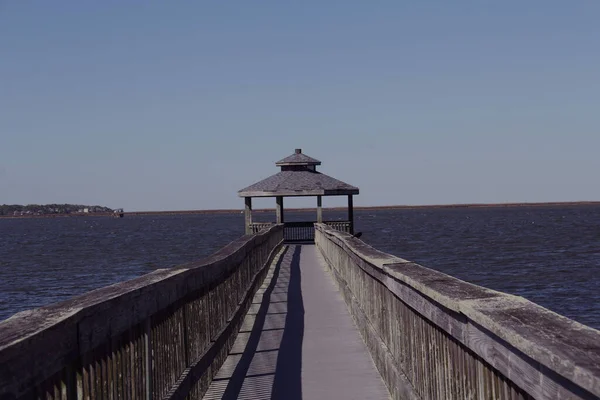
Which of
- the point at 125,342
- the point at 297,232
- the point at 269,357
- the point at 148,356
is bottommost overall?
the point at 269,357

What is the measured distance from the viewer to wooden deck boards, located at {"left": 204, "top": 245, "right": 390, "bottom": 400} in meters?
7.37

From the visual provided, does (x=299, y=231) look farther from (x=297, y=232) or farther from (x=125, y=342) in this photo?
(x=125, y=342)

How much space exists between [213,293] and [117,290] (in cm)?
385

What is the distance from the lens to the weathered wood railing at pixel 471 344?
2.58 m

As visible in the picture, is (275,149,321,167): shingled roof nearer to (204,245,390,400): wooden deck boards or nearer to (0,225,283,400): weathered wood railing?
(204,245,390,400): wooden deck boards

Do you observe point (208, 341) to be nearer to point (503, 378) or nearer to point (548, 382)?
point (503, 378)

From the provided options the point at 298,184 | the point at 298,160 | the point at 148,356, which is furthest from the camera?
the point at 298,160

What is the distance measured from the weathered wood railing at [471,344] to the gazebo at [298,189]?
30.1m

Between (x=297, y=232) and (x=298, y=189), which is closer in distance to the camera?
(x=298, y=189)

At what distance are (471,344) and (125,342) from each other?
1.97 metres

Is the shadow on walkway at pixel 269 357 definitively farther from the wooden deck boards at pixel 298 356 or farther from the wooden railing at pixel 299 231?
the wooden railing at pixel 299 231

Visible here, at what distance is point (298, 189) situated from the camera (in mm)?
38031

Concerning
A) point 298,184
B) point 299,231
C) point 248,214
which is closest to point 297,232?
point 299,231

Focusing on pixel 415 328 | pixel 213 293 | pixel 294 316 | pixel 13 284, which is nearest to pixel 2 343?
pixel 415 328
